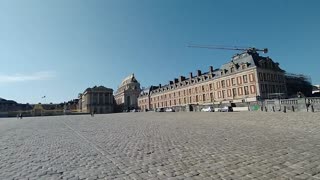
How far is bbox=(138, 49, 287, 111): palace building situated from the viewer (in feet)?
190

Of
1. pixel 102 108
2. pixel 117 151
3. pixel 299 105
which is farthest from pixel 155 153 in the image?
pixel 102 108

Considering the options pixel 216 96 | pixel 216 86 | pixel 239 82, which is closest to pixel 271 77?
pixel 239 82

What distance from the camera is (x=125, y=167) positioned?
647 cm

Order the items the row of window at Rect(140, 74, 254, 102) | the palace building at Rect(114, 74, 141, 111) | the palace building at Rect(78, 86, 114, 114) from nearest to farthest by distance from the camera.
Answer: the row of window at Rect(140, 74, 254, 102), the palace building at Rect(78, 86, 114, 114), the palace building at Rect(114, 74, 141, 111)

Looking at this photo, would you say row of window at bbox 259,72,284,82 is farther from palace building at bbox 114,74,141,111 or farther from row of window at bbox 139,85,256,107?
palace building at bbox 114,74,141,111

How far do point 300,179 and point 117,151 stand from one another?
595cm

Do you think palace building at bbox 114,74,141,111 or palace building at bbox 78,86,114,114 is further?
palace building at bbox 114,74,141,111

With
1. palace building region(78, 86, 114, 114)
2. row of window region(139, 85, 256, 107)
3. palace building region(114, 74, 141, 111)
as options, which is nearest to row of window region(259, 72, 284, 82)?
row of window region(139, 85, 256, 107)

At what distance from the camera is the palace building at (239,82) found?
58.0m

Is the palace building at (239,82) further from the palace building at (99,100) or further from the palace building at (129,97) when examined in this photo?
the palace building at (99,100)

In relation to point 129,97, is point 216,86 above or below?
below

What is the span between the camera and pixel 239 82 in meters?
61.6

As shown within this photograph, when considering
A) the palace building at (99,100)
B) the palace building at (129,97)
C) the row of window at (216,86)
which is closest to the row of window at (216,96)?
the row of window at (216,86)

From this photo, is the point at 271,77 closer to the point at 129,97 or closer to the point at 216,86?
the point at 216,86
